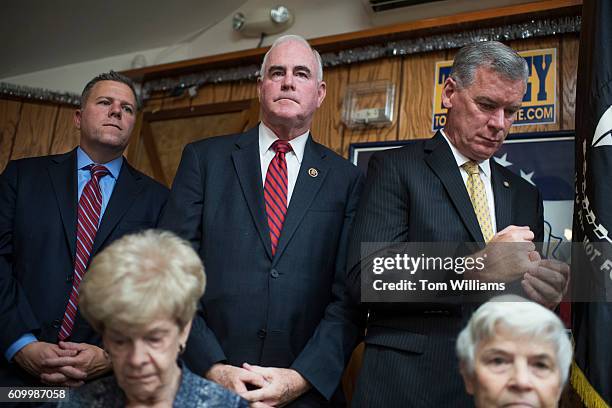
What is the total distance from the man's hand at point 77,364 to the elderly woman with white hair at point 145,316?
22.2 inches

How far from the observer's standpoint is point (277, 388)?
178 centimetres

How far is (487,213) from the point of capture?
1.91 meters

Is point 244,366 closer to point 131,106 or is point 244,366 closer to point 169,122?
point 131,106

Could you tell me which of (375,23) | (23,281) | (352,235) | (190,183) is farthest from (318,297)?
(375,23)

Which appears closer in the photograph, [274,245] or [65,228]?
[274,245]

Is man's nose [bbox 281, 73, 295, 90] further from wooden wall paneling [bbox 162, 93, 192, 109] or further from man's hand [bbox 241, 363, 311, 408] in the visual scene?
wooden wall paneling [bbox 162, 93, 192, 109]

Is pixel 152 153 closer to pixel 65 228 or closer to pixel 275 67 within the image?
pixel 65 228

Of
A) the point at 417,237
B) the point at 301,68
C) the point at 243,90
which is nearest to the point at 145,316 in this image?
the point at 417,237

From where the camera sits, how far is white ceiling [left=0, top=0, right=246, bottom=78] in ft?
12.4

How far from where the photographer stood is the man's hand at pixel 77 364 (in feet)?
6.65

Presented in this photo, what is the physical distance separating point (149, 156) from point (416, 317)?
95.5 inches

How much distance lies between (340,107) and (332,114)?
52 mm

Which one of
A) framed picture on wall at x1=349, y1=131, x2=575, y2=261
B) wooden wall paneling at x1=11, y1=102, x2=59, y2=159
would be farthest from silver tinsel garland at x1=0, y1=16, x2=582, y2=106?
framed picture on wall at x1=349, y1=131, x2=575, y2=261

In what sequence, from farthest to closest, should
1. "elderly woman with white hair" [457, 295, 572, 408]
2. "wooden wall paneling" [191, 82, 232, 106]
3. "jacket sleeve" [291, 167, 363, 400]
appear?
"wooden wall paneling" [191, 82, 232, 106] < "jacket sleeve" [291, 167, 363, 400] < "elderly woman with white hair" [457, 295, 572, 408]
